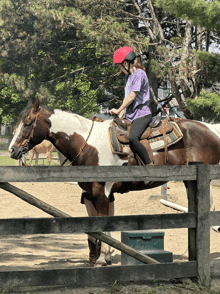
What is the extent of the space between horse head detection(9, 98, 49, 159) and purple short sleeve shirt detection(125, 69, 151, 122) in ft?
3.87

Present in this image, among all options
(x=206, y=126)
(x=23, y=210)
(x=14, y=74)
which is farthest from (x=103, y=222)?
(x=14, y=74)

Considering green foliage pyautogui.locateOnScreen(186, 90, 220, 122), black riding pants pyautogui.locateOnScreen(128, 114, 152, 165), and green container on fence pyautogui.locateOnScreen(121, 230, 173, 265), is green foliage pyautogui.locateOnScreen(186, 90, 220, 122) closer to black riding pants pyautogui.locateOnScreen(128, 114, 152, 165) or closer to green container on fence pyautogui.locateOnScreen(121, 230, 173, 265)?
black riding pants pyautogui.locateOnScreen(128, 114, 152, 165)

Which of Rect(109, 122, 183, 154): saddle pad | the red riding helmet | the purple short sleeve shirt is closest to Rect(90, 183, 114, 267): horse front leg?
Rect(109, 122, 183, 154): saddle pad

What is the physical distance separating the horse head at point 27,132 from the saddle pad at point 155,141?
3.00 ft

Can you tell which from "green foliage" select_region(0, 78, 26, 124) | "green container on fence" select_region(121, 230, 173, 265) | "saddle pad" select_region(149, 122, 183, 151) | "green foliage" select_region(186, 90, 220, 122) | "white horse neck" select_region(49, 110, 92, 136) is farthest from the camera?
"green foliage" select_region(0, 78, 26, 124)

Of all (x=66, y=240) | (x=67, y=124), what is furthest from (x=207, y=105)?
(x=67, y=124)

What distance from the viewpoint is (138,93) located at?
6082mm

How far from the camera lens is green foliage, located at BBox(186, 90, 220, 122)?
50.7 ft

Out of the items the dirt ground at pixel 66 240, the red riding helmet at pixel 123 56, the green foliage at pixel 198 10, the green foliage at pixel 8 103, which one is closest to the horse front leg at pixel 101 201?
the dirt ground at pixel 66 240

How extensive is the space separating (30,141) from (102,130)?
1.01 m

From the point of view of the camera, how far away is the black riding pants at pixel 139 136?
6055 millimetres

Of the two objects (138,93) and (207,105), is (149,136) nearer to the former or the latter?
(138,93)

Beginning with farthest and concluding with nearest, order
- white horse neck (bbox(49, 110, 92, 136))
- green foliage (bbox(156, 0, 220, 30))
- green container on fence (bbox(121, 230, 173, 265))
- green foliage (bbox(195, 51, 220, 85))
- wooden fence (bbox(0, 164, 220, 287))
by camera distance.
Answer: green foliage (bbox(195, 51, 220, 85))
green foliage (bbox(156, 0, 220, 30))
white horse neck (bbox(49, 110, 92, 136))
green container on fence (bbox(121, 230, 173, 265))
wooden fence (bbox(0, 164, 220, 287))

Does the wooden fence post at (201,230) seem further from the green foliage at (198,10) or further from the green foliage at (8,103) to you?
the green foliage at (8,103)
